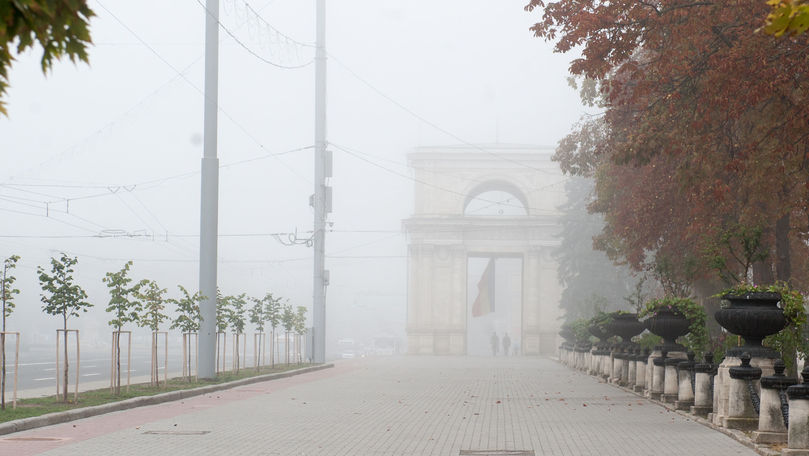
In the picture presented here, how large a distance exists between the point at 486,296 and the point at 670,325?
194 ft

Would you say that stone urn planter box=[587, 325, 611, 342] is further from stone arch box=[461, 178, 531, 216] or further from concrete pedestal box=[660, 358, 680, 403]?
stone arch box=[461, 178, 531, 216]

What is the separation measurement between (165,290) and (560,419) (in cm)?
1058

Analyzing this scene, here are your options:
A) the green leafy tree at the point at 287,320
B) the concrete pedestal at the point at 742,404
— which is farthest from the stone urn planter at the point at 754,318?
the green leafy tree at the point at 287,320

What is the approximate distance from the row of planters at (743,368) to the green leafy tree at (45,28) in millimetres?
7544

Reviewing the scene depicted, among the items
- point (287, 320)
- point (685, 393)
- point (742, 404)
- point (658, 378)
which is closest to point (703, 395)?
point (685, 393)

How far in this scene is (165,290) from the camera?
72.8 ft

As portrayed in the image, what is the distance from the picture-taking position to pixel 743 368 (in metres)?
12.1

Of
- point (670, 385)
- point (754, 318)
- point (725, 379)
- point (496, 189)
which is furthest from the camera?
point (496, 189)

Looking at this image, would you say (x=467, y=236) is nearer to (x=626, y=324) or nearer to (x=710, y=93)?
(x=626, y=324)

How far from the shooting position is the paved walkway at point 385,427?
11.1 metres

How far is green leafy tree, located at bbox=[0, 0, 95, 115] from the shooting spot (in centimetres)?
421

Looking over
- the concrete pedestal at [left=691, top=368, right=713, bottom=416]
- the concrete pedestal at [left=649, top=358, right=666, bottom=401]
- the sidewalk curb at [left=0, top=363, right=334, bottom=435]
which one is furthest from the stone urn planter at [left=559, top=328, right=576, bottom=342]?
the concrete pedestal at [left=691, top=368, right=713, bottom=416]

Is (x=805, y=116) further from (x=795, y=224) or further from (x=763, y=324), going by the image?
(x=795, y=224)

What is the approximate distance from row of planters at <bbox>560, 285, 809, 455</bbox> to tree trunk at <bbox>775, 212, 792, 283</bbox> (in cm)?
232
